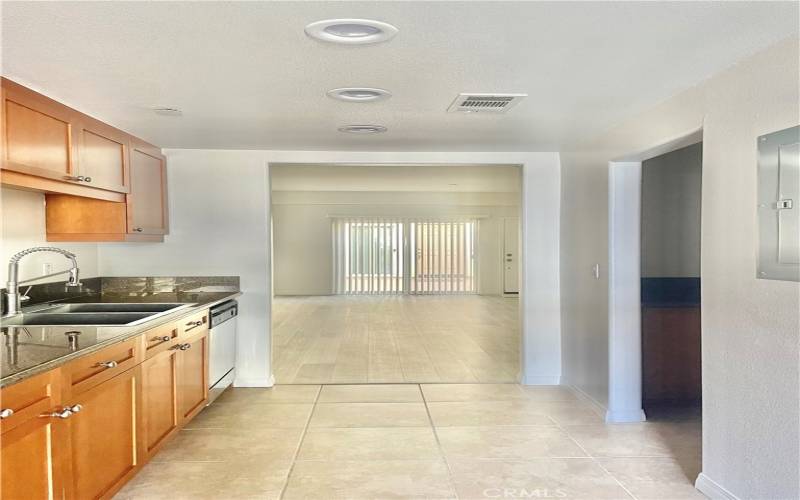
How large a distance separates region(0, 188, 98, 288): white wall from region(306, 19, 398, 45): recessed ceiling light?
2424 mm

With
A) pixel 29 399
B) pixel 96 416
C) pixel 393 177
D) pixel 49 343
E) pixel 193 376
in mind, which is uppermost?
pixel 393 177

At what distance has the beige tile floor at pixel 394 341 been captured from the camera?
18.4ft

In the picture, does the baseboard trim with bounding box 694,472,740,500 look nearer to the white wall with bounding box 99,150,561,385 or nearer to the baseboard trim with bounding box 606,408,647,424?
the baseboard trim with bounding box 606,408,647,424

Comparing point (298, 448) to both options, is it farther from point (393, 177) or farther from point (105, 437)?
point (393, 177)

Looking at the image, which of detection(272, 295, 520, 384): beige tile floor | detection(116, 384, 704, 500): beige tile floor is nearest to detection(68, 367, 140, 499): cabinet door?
detection(116, 384, 704, 500): beige tile floor

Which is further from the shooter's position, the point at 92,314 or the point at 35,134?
the point at 92,314

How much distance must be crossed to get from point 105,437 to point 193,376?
4.07 feet

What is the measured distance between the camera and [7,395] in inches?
70.6

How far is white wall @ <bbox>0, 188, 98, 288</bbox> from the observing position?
335 centimetres

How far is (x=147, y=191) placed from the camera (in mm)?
4375

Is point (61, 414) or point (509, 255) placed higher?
point (509, 255)

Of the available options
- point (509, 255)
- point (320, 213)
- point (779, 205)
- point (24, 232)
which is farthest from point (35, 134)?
point (509, 255)

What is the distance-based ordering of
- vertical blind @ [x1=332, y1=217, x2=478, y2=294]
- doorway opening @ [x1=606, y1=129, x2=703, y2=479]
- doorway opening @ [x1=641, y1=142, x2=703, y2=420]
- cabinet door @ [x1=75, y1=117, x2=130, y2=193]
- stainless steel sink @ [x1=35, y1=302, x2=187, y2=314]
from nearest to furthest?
cabinet door @ [x1=75, y1=117, x2=130, y2=193]
stainless steel sink @ [x1=35, y1=302, x2=187, y2=314]
doorway opening @ [x1=606, y1=129, x2=703, y2=479]
doorway opening @ [x1=641, y1=142, x2=703, y2=420]
vertical blind @ [x1=332, y1=217, x2=478, y2=294]

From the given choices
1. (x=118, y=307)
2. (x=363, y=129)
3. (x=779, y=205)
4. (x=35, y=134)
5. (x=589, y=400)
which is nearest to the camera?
(x=779, y=205)
